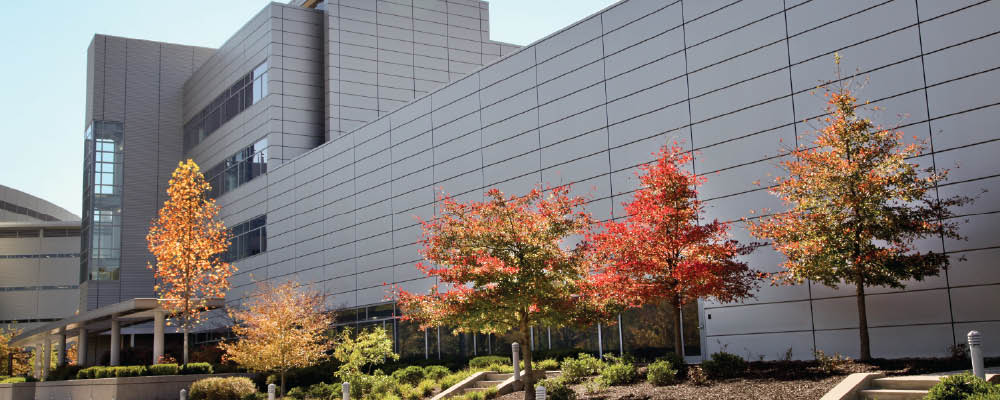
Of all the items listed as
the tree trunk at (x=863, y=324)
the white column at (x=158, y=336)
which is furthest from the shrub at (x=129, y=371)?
the tree trunk at (x=863, y=324)

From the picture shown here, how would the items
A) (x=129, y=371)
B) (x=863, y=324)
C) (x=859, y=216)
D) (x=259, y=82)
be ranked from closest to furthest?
(x=859, y=216), (x=863, y=324), (x=129, y=371), (x=259, y=82)

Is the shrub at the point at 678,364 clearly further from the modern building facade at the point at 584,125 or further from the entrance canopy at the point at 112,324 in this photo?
the entrance canopy at the point at 112,324

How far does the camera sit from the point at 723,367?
64.1 feet

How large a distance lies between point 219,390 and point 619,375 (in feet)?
58.3

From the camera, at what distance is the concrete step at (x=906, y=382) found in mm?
15656

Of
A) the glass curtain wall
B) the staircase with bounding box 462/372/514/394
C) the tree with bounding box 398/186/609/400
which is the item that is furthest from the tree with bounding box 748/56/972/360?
the glass curtain wall

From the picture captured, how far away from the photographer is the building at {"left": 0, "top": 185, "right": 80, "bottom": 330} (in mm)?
89000

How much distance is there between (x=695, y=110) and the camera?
26.6 meters

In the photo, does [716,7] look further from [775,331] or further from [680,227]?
[775,331]

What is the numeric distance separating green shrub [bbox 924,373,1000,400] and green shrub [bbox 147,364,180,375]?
1164 inches

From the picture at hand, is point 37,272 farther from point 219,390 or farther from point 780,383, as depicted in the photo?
point 780,383

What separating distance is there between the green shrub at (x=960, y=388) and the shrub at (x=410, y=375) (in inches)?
793

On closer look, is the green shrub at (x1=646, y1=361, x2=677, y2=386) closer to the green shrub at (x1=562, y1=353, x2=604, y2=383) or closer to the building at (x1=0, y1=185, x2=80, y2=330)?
the green shrub at (x1=562, y1=353, x2=604, y2=383)

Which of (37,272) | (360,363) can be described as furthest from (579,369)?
(37,272)
